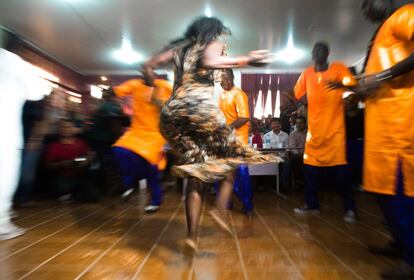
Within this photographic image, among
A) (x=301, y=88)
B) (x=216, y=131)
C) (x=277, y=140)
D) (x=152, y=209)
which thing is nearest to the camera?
(x=216, y=131)

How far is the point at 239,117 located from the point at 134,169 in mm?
1081

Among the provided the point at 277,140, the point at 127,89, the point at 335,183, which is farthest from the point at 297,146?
the point at 127,89

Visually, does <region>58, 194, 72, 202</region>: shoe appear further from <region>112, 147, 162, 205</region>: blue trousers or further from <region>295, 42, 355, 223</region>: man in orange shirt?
<region>295, 42, 355, 223</region>: man in orange shirt

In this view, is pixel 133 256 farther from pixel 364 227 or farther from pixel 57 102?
pixel 57 102

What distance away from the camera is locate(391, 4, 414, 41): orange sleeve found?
138cm

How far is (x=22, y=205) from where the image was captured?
11.5 feet

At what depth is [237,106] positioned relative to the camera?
114 inches

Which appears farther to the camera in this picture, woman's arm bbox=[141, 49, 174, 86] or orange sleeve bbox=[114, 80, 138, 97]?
orange sleeve bbox=[114, 80, 138, 97]

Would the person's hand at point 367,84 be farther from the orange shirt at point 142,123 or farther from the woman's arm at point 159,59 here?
the orange shirt at point 142,123

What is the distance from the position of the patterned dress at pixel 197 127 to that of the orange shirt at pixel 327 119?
113cm

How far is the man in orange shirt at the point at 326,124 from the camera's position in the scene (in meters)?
2.70

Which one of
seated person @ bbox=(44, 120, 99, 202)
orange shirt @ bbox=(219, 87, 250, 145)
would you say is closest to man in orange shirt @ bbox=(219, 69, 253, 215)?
orange shirt @ bbox=(219, 87, 250, 145)

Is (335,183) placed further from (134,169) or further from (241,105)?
(134,169)

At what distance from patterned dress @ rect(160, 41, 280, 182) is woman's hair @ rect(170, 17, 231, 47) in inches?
2.3
